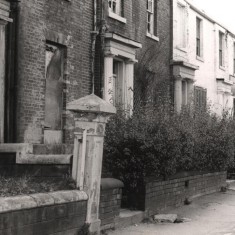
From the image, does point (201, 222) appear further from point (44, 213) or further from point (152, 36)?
point (152, 36)

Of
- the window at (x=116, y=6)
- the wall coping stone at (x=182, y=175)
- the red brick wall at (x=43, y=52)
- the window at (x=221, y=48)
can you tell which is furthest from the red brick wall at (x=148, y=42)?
the window at (x=221, y=48)

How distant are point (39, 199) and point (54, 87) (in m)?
6.60

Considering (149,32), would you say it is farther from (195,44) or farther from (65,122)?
(65,122)

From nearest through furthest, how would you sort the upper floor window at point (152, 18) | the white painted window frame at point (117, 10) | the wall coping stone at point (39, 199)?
the wall coping stone at point (39, 199) < the white painted window frame at point (117, 10) < the upper floor window at point (152, 18)

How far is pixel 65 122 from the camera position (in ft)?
42.2

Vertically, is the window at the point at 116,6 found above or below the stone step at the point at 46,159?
above

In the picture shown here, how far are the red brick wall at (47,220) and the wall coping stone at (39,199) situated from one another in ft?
0.17

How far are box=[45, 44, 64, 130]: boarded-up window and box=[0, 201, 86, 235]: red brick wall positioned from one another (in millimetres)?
5400

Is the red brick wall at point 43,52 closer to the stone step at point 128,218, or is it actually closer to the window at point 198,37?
the stone step at point 128,218

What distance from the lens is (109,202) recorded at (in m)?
8.50

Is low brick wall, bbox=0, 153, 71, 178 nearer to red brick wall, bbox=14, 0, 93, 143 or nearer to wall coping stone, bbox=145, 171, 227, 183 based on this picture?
red brick wall, bbox=14, 0, 93, 143

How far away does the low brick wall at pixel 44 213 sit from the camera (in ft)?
19.4

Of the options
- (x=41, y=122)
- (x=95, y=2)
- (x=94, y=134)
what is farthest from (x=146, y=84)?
(x=94, y=134)

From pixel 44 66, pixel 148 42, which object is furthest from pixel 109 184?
pixel 148 42
